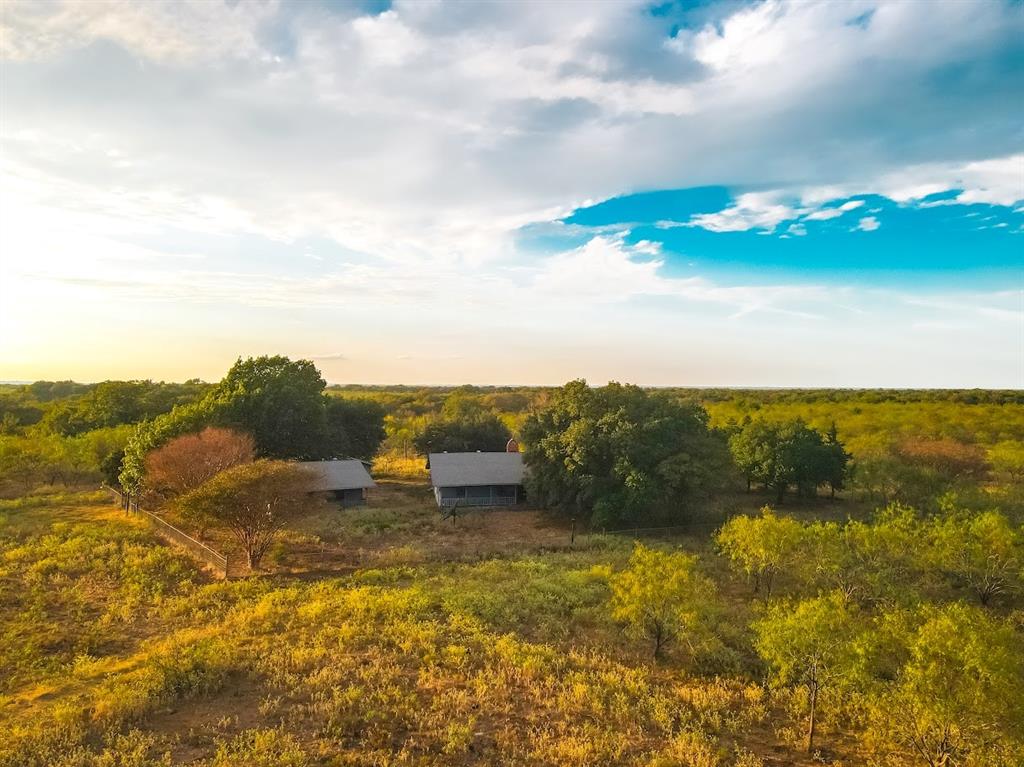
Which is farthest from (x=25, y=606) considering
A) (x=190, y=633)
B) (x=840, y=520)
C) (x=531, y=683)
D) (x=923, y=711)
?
(x=840, y=520)

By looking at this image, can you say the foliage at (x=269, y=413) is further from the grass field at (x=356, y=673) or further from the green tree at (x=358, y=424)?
the grass field at (x=356, y=673)

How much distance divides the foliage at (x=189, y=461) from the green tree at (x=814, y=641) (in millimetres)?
35374

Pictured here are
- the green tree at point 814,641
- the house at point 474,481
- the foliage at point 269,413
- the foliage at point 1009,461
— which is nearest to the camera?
the green tree at point 814,641

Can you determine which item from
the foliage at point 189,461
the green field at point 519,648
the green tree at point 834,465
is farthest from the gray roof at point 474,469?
the green tree at point 834,465

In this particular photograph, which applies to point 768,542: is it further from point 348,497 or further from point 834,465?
point 348,497

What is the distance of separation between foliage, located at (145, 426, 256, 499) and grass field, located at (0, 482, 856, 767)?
21.9ft

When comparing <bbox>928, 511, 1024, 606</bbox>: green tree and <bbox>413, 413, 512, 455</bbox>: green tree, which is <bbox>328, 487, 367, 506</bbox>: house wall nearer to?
<bbox>413, 413, 512, 455</bbox>: green tree

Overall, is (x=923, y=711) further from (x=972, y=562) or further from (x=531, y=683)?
(x=972, y=562)

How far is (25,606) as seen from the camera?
25.7 meters

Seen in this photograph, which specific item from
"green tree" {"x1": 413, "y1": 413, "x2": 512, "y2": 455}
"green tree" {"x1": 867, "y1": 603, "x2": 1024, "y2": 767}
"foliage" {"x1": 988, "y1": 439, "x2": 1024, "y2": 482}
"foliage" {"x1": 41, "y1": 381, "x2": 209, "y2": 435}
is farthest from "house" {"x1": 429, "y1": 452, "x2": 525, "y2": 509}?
"foliage" {"x1": 988, "y1": 439, "x2": 1024, "y2": 482}

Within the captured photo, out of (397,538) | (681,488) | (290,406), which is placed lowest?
(397,538)

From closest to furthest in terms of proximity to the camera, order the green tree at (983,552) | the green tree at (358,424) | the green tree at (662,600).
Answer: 1. the green tree at (662,600)
2. the green tree at (983,552)
3. the green tree at (358,424)

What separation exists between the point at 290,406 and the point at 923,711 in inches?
1959

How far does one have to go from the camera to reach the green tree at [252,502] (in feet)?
99.0
